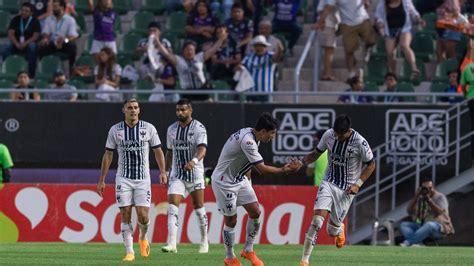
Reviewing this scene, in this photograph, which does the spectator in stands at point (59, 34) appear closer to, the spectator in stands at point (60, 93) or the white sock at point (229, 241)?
the spectator in stands at point (60, 93)

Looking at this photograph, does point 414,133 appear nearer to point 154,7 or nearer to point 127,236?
point 154,7

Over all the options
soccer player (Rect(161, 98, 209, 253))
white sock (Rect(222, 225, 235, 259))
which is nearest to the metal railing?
soccer player (Rect(161, 98, 209, 253))

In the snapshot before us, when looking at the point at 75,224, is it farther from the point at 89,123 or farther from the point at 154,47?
the point at 154,47

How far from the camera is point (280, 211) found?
25.8m

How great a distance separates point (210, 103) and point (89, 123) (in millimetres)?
2188

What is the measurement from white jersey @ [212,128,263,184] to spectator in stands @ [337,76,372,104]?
877 centimetres

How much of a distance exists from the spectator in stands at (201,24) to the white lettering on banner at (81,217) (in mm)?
4125

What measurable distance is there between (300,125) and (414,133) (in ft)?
6.53

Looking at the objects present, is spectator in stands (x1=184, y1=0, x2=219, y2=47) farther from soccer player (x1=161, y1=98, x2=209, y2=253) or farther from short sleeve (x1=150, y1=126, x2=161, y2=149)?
short sleeve (x1=150, y1=126, x2=161, y2=149)

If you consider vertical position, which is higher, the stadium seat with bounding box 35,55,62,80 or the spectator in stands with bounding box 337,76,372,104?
the stadium seat with bounding box 35,55,62,80

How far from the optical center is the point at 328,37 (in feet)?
90.2

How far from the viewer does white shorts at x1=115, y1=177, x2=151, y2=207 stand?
19181 millimetres

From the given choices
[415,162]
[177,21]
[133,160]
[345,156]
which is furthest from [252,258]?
[177,21]

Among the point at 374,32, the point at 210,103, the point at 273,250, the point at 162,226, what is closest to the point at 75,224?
the point at 162,226
